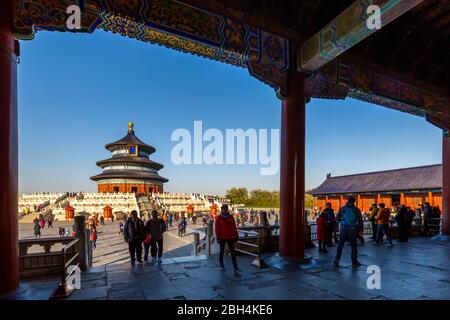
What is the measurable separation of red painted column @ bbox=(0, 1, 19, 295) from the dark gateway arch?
1 centimetres

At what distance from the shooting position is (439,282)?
5035 millimetres

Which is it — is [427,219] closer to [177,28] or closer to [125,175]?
[177,28]

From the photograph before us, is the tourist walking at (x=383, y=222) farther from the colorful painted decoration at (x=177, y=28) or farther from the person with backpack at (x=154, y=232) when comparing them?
the person with backpack at (x=154, y=232)

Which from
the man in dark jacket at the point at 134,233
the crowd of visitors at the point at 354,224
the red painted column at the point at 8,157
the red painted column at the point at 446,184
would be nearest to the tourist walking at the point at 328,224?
the crowd of visitors at the point at 354,224

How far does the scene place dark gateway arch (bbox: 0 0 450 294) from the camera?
404 centimetres

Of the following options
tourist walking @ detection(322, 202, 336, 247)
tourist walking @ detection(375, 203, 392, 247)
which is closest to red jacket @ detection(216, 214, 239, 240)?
tourist walking @ detection(322, 202, 336, 247)

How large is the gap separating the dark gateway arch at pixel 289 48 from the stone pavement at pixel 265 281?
39.1 inches

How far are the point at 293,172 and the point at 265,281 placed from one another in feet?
7.74

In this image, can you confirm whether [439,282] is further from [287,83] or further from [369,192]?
[369,192]

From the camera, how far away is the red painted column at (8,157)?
12.6ft

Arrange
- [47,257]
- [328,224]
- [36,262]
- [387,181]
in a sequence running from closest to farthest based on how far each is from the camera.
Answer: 1. [36,262]
2. [47,257]
3. [328,224]
4. [387,181]

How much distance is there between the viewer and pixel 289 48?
20.5 feet

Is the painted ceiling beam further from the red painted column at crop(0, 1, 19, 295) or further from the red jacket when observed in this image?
the red painted column at crop(0, 1, 19, 295)

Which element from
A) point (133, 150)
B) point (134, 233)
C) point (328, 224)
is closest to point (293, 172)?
point (328, 224)
